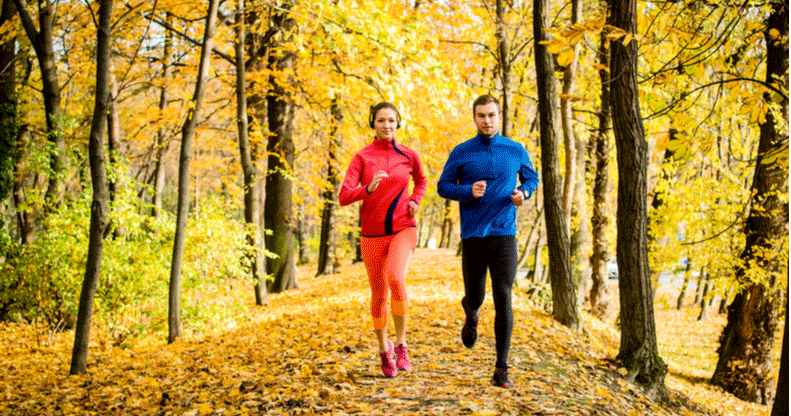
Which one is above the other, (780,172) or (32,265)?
(780,172)

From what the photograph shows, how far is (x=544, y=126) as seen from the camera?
22.3 feet

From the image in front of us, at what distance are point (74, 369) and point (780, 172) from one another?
1039 cm

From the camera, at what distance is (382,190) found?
395 cm

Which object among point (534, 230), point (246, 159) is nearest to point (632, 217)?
point (534, 230)

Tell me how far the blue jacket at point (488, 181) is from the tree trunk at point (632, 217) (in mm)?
1947

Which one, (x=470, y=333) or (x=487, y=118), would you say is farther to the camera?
(x=470, y=333)

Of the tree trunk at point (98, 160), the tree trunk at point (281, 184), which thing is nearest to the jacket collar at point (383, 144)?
the tree trunk at point (98, 160)

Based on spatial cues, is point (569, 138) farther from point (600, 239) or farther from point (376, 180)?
point (600, 239)

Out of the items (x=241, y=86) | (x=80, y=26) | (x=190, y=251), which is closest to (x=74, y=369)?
(x=190, y=251)

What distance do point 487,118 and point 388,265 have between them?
1.29 metres

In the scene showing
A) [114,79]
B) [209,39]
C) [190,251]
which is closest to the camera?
[209,39]

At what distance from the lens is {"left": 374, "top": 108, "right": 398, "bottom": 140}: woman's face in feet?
13.1

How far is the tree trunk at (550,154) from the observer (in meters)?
6.71

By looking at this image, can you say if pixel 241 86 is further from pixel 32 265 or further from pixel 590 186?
pixel 590 186
